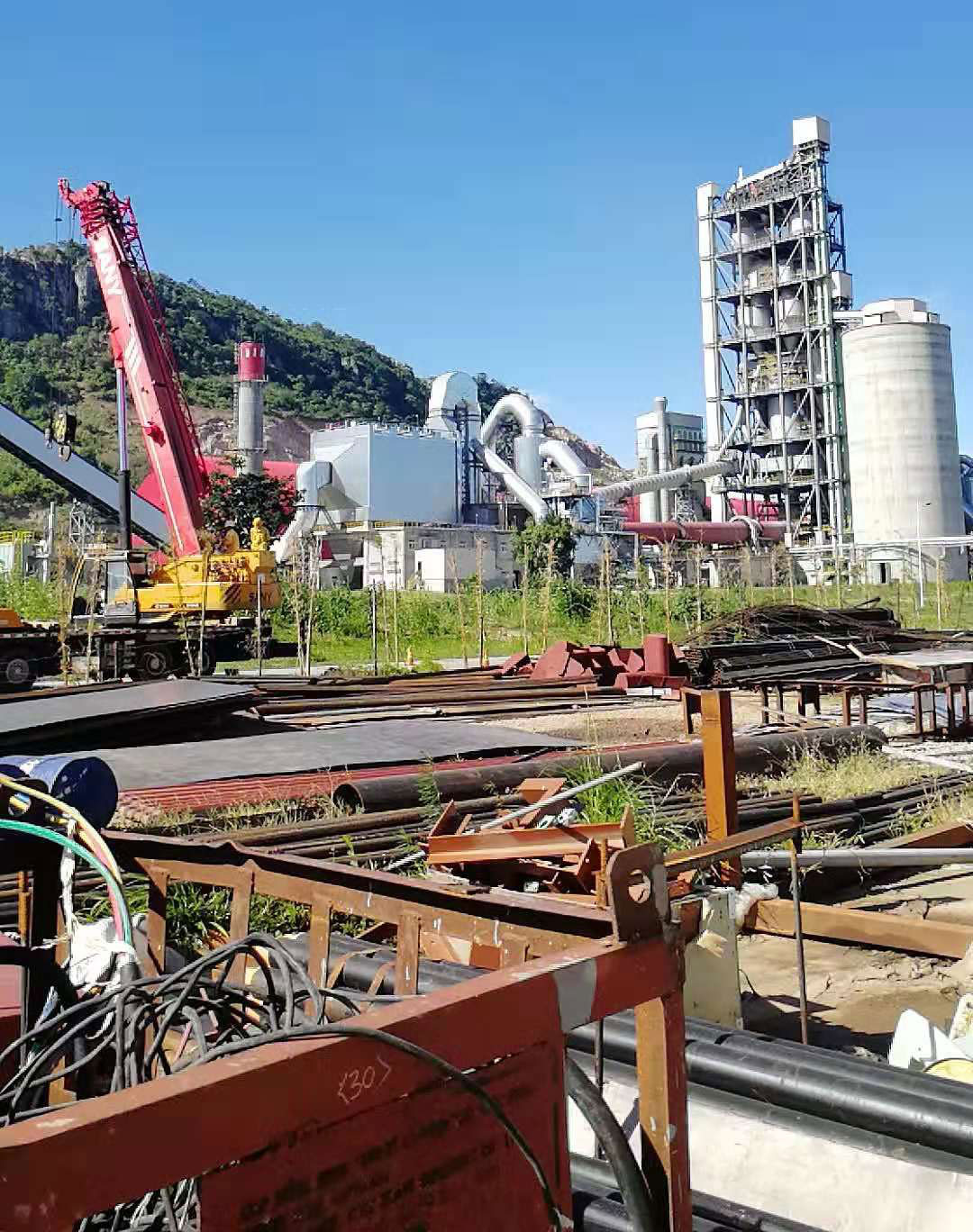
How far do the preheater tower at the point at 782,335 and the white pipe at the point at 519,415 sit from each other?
9.39 meters

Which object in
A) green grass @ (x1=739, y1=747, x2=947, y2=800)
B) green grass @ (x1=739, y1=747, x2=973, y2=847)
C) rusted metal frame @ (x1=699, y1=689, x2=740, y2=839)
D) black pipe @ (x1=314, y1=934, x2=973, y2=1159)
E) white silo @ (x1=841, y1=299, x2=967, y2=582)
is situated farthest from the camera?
white silo @ (x1=841, y1=299, x2=967, y2=582)

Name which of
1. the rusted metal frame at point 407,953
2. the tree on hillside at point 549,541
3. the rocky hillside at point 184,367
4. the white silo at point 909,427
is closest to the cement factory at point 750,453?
the white silo at point 909,427

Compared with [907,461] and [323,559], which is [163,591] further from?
[907,461]

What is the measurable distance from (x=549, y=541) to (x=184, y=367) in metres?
70.4

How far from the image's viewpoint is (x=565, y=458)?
50375 millimetres

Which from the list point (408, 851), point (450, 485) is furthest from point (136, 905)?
point (450, 485)

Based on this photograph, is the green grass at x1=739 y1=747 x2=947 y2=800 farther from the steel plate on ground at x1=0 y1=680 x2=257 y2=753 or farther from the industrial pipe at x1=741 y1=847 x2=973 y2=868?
the steel plate on ground at x1=0 y1=680 x2=257 y2=753

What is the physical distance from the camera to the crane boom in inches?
805

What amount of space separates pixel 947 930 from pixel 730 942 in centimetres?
116

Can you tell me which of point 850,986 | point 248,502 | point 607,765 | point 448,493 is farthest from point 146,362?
point 448,493

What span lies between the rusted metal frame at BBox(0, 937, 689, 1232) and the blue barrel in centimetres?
151

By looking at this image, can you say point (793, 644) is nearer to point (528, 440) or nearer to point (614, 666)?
point (614, 666)

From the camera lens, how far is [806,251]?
168 ft

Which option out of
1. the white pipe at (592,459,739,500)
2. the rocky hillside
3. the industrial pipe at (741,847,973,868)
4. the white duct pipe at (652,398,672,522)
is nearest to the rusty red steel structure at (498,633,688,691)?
the industrial pipe at (741,847,973,868)
